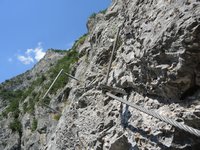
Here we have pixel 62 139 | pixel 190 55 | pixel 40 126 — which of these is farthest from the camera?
pixel 40 126

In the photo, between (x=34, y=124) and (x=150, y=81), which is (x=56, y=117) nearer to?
(x=34, y=124)

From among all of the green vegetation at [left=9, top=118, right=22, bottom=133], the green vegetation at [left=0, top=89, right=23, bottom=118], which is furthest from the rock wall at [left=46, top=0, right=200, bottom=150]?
the green vegetation at [left=0, top=89, right=23, bottom=118]

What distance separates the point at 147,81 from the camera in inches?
344

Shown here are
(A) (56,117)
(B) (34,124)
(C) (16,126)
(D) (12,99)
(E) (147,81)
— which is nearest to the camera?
(E) (147,81)

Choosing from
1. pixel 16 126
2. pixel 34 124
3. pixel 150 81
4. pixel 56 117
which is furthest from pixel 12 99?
pixel 150 81

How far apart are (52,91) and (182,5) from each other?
52.9ft

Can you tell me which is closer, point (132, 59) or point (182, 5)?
point (182, 5)

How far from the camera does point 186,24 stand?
7305mm

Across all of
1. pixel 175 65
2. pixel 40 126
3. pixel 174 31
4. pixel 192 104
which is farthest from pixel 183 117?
pixel 40 126

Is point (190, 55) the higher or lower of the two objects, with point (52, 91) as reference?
lower

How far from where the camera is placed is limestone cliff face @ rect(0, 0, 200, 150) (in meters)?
7.41

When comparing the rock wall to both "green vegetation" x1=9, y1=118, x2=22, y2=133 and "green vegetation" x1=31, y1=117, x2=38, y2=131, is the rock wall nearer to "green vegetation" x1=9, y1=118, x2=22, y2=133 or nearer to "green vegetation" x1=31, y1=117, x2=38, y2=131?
"green vegetation" x1=31, y1=117, x2=38, y2=131

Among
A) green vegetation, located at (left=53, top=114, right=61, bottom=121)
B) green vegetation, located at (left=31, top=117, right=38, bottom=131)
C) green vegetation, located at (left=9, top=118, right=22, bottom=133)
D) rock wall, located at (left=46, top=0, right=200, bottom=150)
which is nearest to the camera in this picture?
rock wall, located at (left=46, top=0, right=200, bottom=150)

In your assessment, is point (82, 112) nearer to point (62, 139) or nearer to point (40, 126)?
point (62, 139)
